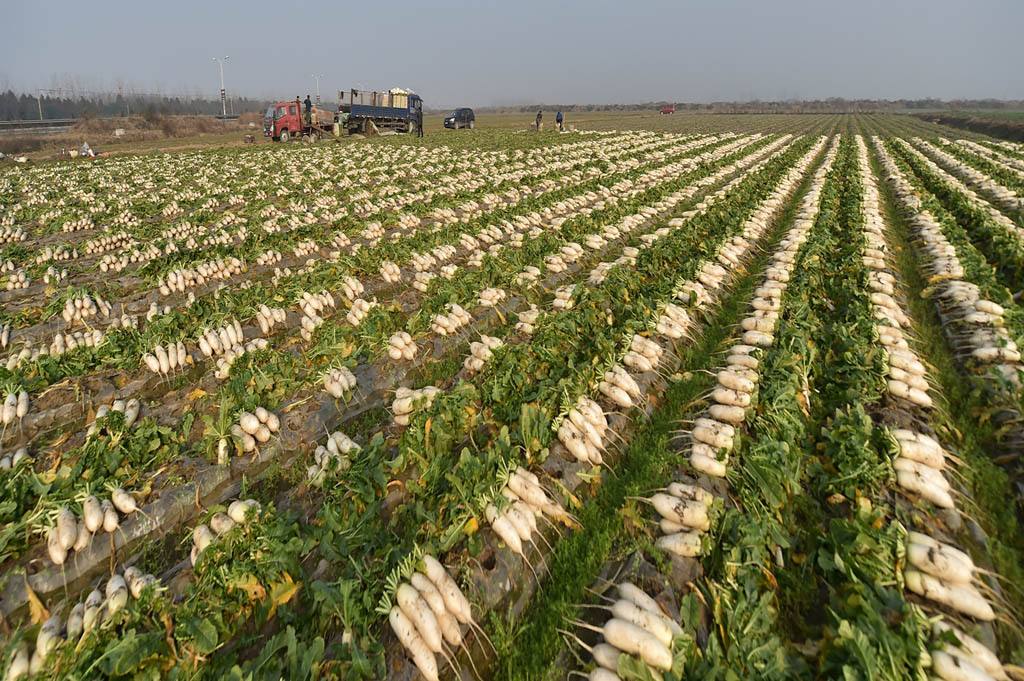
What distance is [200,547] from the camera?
3.96 metres

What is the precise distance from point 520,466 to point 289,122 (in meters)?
47.3

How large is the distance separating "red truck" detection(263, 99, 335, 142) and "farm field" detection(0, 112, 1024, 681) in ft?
119

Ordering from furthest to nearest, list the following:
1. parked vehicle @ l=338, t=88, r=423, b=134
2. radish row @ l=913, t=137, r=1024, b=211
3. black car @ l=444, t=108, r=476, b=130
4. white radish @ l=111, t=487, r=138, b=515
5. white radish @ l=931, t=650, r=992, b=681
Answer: black car @ l=444, t=108, r=476, b=130 → parked vehicle @ l=338, t=88, r=423, b=134 → radish row @ l=913, t=137, r=1024, b=211 → white radish @ l=111, t=487, r=138, b=515 → white radish @ l=931, t=650, r=992, b=681

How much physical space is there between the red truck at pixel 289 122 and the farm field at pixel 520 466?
3642cm

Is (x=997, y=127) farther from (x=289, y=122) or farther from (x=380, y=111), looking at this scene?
(x=289, y=122)

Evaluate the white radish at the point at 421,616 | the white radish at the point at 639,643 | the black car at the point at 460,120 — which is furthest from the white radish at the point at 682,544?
the black car at the point at 460,120

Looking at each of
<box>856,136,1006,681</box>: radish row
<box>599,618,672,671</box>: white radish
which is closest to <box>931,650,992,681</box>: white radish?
<box>856,136,1006,681</box>: radish row

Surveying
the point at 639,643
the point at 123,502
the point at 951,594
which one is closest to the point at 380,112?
the point at 123,502

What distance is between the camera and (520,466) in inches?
182

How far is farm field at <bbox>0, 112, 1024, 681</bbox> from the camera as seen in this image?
3.29 meters

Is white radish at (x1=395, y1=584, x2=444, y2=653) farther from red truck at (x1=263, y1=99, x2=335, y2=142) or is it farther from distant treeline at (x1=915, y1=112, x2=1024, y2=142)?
distant treeline at (x1=915, y1=112, x2=1024, y2=142)

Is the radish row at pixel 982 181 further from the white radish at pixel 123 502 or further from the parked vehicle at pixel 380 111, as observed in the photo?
the parked vehicle at pixel 380 111

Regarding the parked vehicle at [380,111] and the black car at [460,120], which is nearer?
the parked vehicle at [380,111]

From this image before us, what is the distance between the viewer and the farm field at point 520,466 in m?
3.29
